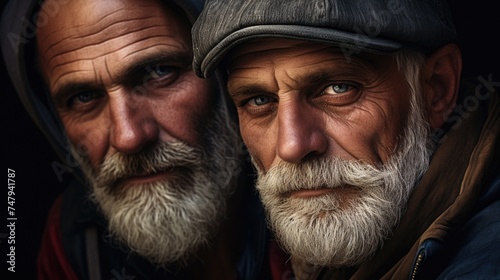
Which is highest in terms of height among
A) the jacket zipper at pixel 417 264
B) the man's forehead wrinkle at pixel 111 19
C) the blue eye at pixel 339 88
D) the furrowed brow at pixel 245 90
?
the man's forehead wrinkle at pixel 111 19

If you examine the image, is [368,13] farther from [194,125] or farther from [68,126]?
[68,126]

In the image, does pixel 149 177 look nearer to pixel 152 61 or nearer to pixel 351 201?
pixel 152 61

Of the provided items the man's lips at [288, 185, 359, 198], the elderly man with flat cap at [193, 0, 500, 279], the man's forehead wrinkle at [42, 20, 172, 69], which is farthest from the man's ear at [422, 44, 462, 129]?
the man's forehead wrinkle at [42, 20, 172, 69]

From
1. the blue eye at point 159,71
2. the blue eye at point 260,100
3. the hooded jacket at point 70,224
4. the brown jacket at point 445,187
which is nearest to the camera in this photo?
the brown jacket at point 445,187

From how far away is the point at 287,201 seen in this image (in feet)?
8.33

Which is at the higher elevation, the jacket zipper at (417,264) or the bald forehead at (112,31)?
the bald forehead at (112,31)

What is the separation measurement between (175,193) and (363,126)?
3.36 ft

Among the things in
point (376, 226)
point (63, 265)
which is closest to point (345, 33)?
point (376, 226)

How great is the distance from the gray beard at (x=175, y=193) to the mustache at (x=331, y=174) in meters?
0.79

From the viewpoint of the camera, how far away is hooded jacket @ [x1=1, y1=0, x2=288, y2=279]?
10.8 feet

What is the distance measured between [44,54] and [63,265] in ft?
3.16

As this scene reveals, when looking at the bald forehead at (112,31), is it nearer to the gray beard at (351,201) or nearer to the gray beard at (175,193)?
the gray beard at (175,193)

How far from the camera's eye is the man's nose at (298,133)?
7.77 feet

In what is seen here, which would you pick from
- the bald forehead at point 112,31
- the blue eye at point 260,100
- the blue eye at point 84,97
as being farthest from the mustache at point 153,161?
the blue eye at point 260,100
